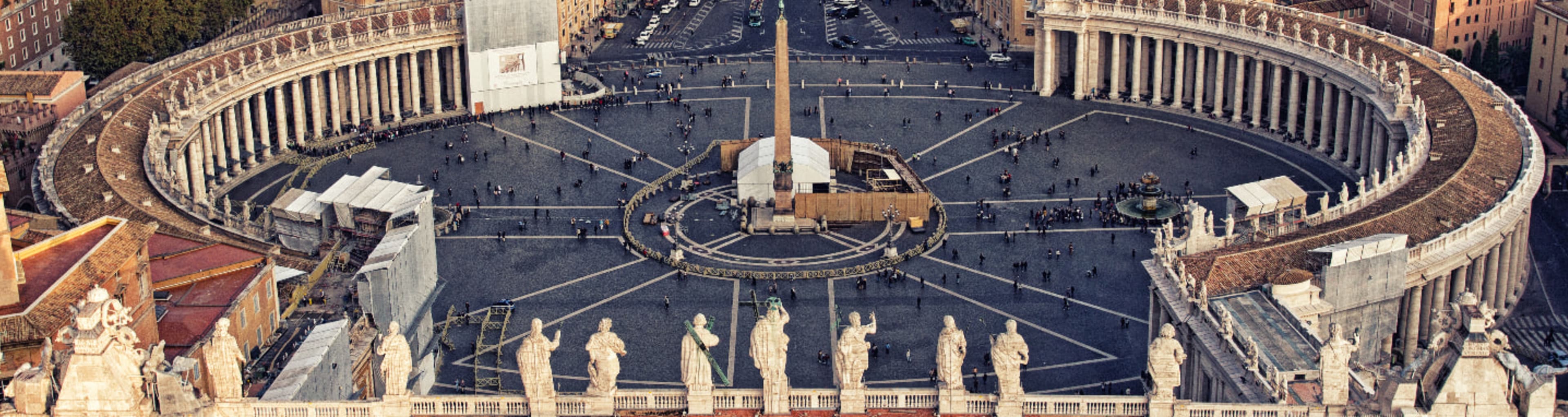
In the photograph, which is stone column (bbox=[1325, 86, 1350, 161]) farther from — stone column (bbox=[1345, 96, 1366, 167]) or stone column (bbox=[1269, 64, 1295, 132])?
stone column (bbox=[1269, 64, 1295, 132])

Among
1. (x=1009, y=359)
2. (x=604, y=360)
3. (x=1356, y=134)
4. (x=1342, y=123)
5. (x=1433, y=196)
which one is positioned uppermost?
(x=1009, y=359)

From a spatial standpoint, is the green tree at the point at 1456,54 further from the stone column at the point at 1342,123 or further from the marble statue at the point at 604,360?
the marble statue at the point at 604,360

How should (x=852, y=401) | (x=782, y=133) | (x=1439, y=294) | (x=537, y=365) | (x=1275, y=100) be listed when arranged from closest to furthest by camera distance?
(x=537, y=365), (x=852, y=401), (x=1439, y=294), (x=782, y=133), (x=1275, y=100)

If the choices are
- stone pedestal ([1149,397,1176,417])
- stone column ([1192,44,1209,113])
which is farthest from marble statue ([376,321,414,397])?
stone column ([1192,44,1209,113])

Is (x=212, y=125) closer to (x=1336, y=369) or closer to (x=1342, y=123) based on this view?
(x=1342, y=123)

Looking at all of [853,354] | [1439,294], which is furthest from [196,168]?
[853,354]

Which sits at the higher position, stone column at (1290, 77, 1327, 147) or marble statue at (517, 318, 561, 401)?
marble statue at (517, 318, 561, 401)

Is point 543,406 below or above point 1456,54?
above
